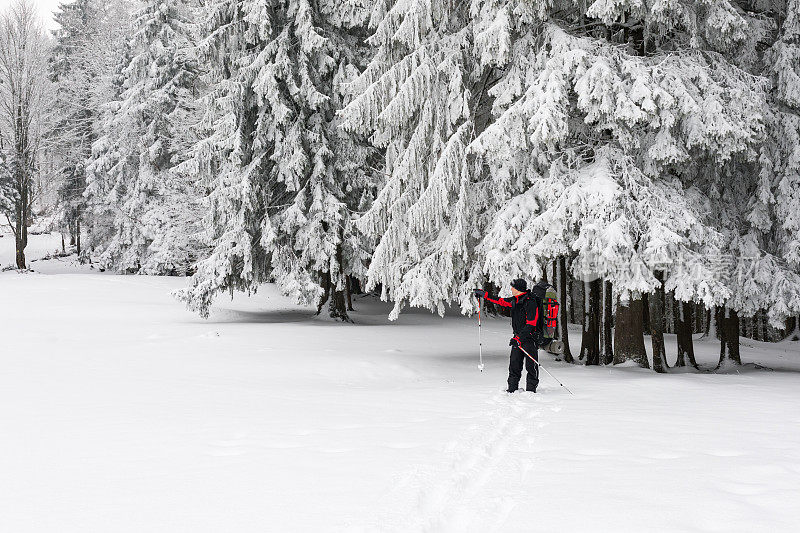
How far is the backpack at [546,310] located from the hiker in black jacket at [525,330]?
0.07m

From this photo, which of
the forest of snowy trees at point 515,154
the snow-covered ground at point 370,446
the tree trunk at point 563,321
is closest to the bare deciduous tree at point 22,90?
the forest of snowy trees at point 515,154

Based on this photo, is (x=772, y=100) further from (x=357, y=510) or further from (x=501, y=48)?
(x=357, y=510)

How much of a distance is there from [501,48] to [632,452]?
7886mm

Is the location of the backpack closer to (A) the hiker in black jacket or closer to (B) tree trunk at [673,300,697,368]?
(A) the hiker in black jacket

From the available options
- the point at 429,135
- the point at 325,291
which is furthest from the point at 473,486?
the point at 325,291

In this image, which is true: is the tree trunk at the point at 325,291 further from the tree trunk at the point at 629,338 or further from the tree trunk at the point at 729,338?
the tree trunk at the point at 729,338

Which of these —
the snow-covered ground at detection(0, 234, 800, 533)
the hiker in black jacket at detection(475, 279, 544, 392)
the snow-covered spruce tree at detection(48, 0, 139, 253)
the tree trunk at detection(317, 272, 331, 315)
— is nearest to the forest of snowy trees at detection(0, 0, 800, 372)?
the tree trunk at detection(317, 272, 331, 315)

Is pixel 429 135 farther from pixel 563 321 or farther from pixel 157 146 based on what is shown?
pixel 157 146

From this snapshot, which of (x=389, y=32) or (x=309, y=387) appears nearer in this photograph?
(x=309, y=387)

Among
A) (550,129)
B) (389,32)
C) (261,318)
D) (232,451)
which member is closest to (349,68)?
(389,32)

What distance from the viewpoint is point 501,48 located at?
36.9 ft

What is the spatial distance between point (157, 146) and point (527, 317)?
2658cm

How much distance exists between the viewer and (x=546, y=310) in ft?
32.4

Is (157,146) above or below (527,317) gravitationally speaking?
above
